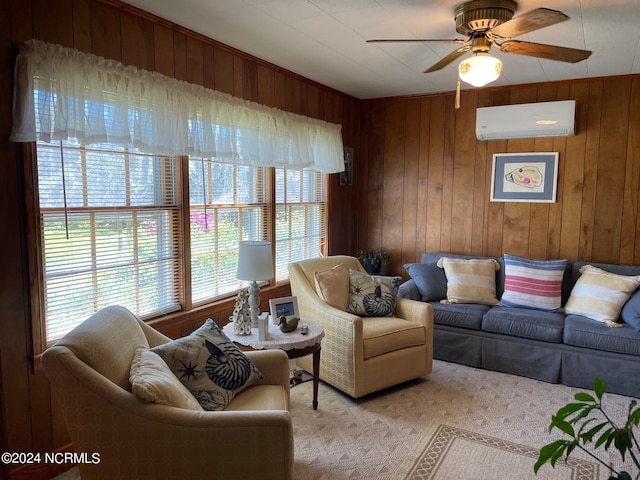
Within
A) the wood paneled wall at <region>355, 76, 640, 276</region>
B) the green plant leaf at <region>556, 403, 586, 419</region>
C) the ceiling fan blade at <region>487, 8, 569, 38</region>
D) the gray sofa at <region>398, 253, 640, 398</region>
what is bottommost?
the gray sofa at <region>398, 253, 640, 398</region>

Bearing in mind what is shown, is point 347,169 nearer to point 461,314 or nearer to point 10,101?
point 461,314

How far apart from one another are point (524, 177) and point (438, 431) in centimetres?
255

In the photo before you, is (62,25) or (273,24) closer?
(62,25)

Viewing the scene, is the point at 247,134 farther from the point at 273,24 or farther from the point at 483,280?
the point at 483,280

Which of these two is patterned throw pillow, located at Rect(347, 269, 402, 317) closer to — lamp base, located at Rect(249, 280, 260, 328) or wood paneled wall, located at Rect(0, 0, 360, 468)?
lamp base, located at Rect(249, 280, 260, 328)

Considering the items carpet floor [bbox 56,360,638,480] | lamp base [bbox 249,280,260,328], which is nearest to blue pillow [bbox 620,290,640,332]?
carpet floor [bbox 56,360,638,480]

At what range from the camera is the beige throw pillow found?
339 centimetres

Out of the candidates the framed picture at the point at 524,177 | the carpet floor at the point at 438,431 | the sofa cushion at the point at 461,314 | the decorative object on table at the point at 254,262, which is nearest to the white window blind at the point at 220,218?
the decorative object on table at the point at 254,262

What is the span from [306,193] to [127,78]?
213cm

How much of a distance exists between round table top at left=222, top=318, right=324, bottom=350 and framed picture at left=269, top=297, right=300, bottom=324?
0.08 meters

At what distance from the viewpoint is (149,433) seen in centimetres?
168

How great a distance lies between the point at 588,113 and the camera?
3953mm

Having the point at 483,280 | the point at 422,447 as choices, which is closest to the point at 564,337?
the point at 483,280

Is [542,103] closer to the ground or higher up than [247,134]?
higher up
